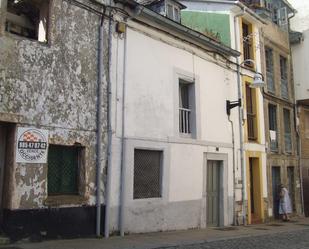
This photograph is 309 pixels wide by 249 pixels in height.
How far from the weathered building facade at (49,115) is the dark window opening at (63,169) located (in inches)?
0.8

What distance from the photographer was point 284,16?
2152 cm

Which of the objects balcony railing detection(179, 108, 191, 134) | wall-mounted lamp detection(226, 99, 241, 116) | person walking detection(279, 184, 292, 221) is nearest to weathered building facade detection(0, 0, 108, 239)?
balcony railing detection(179, 108, 191, 134)

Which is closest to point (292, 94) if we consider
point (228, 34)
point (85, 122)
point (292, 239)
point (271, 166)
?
point (271, 166)

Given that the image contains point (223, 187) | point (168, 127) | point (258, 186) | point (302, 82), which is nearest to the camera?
point (168, 127)

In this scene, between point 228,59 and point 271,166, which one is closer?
point 228,59

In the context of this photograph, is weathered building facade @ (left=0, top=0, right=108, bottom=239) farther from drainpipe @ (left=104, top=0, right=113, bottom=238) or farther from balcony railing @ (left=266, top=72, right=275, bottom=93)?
balcony railing @ (left=266, top=72, right=275, bottom=93)

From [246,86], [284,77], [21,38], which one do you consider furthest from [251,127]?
[21,38]

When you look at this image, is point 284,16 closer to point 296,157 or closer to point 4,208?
point 296,157

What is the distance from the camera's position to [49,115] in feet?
31.0

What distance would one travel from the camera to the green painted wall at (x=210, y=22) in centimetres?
1664

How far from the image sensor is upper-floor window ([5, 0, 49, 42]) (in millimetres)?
9664

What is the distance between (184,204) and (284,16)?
1270 cm

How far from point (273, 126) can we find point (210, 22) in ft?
18.0

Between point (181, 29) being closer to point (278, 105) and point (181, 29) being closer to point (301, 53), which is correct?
point (278, 105)
